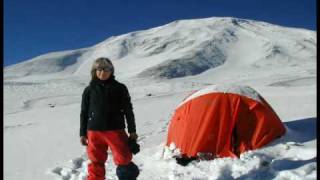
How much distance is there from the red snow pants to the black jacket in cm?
8

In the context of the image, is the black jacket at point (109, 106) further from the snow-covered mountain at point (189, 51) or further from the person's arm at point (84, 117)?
the snow-covered mountain at point (189, 51)

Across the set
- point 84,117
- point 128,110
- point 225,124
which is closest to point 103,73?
point 128,110

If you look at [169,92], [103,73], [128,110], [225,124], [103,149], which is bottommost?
[169,92]

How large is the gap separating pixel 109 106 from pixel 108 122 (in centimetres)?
18

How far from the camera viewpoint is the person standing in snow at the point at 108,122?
6.37 metres

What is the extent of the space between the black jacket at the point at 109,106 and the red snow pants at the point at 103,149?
0.08 m

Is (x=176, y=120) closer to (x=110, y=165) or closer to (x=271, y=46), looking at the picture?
(x=110, y=165)

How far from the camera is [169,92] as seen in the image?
3603 centimetres

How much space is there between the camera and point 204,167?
24.7ft

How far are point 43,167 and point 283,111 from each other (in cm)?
664

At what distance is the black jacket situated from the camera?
21.1 ft

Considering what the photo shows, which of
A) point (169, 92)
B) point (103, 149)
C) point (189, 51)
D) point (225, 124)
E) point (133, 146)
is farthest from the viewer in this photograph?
point (189, 51)

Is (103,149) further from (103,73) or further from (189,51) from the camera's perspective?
(189,51)

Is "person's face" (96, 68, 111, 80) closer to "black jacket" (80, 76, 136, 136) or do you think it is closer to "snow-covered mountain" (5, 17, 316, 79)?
"black jacket" (80, 76, 136, 136)
